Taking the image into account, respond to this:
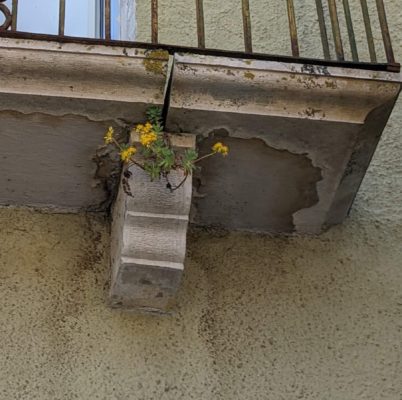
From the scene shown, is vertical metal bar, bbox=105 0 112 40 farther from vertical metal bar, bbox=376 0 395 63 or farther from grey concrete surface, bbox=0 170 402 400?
vertical metal bar, bbox=376 0 395 63

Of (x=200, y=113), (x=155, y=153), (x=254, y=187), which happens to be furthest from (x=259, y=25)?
(x=155, y=153)

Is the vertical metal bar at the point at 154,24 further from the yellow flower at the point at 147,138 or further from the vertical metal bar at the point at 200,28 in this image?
the yellow flower at the point at 147,138

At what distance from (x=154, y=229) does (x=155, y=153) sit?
0.71 ft

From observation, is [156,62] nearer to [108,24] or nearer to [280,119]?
[108,24]

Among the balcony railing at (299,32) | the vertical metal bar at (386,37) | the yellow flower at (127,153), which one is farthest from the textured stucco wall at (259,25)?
the yellow flower at (127,153)

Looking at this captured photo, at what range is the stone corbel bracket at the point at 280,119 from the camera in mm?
2742

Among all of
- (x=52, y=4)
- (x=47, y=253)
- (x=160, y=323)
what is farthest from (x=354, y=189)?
(x=52, y=4)

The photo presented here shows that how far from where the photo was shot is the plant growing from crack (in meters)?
2.70

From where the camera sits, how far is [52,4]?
355 centimetres

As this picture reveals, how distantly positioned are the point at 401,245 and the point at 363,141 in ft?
1.52

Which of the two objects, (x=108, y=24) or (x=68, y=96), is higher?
(x=108, y=24)

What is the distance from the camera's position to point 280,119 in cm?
278

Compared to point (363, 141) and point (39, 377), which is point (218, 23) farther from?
point (39, 377)

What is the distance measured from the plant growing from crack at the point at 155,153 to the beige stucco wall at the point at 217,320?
38 cm
